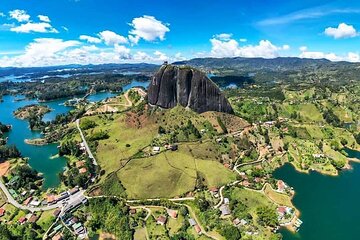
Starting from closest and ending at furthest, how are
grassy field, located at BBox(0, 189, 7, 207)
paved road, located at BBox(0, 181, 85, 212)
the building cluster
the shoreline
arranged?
1. the building cluster
2. paved road, located at BBox(0, 181, 85, 212)
3. grassy field, located at BBox(0, 189, 7, 207)
4. the shoreline

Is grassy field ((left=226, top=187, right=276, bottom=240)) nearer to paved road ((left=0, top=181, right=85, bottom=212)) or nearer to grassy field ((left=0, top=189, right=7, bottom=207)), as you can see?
paved road ((left=0, top=181, right=85, bottom=212))

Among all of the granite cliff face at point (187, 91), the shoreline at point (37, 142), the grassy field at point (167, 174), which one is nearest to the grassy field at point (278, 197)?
the grassy field at point (167, 174)

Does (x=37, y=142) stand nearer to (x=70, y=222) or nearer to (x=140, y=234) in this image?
(x=70, y=222)

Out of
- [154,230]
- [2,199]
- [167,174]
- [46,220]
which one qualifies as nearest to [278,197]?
[167,174]

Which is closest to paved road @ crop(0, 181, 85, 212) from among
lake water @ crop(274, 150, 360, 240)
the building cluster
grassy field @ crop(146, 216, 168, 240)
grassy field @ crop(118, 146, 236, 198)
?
the building cluster

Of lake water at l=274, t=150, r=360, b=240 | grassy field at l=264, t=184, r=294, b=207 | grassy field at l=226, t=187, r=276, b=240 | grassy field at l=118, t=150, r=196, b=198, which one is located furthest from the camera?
grassy field at l=118, t=150, r=196, b=198

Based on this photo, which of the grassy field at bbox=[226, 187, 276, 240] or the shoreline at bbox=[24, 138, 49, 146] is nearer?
the grassy field at bbox=[226, 187, 276, 240]
